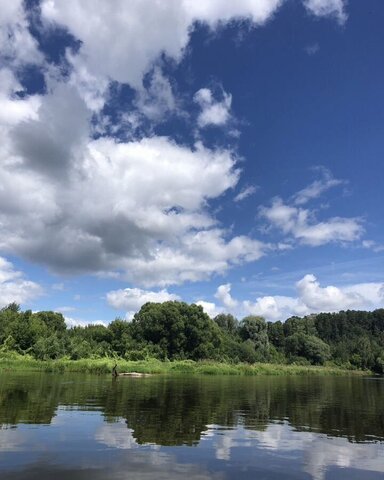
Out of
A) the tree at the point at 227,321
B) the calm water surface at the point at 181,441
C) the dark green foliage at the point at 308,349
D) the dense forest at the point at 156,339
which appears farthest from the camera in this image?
the tree at the point at 227,321

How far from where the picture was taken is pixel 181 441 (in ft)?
54.3

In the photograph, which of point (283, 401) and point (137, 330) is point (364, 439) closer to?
point (283, 401)

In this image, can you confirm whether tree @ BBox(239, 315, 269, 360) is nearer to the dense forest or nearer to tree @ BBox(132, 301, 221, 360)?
the dense forest

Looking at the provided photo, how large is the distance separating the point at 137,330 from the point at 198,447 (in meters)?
92.5

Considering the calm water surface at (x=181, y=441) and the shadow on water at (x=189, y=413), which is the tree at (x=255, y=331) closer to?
the shadow on water at (x=189, y=413)

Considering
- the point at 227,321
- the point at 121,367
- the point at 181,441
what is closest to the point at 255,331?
the point at 227,321

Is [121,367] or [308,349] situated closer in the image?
[121,367]

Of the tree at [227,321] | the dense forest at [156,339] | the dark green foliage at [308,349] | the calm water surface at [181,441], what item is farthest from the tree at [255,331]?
the calm water surface at [181,441]

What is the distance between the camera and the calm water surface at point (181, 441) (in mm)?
12414

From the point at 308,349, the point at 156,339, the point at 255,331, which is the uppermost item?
the point at 255,331

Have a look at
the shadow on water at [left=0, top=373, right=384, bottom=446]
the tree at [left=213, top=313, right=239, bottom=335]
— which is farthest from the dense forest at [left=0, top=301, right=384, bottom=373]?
the shadow on water at [left=0, top=373, right=384, bottom=446]

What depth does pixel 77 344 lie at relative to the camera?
8525 centimetres

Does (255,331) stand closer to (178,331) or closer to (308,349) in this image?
(308,349)

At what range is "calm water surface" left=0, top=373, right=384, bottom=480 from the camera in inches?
489
